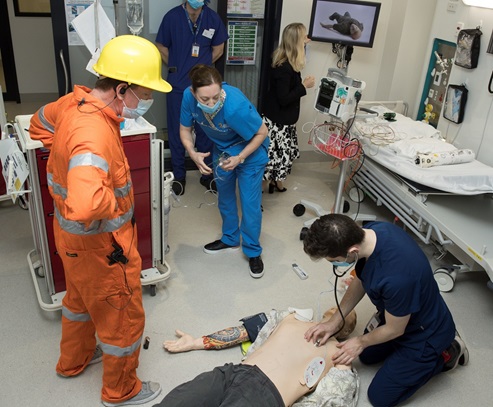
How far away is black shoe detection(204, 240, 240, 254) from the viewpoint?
3.49 metres

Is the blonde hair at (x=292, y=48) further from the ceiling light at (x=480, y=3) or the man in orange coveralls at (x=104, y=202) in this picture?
the man in orange coveralls at (x=104, y=202)

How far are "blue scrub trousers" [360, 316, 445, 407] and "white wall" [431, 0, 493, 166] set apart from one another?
1.73 meters

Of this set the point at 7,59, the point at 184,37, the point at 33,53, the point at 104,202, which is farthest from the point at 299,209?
the point at 7,59

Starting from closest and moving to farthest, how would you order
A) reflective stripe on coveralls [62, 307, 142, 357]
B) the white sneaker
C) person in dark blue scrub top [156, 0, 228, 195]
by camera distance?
reflective stripe on coveralls [62, 307, 142, 357], the white sneaker, person in dark blue scrub top [156, 0, 228, 195]

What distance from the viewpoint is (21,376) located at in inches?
96.0

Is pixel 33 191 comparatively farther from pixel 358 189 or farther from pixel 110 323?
pixel 358 189

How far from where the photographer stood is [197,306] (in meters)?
2.97

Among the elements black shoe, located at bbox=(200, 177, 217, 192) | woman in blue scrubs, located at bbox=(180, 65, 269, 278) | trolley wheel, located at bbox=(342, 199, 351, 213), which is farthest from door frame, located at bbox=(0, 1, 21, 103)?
trolley wheel, located at bbox=(342, 199, 351, 213)

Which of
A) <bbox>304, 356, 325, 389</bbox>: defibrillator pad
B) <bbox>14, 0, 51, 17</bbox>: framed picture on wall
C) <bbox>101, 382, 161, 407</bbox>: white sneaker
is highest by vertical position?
<bbox>14, 0, 51, 17</bbox>: framed picture on wall

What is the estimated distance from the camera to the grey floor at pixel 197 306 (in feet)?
8.11

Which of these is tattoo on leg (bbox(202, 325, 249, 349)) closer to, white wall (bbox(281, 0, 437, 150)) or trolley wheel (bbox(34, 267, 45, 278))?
trolley wheel (bbox(34, 267, 45, 278))

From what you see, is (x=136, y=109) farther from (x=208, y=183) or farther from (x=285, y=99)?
(x=208, y=183)

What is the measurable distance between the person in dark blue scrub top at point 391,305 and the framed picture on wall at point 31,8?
16.0 ft

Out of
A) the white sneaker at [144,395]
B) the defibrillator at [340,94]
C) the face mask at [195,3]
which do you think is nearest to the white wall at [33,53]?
the face mask at [195,3]
